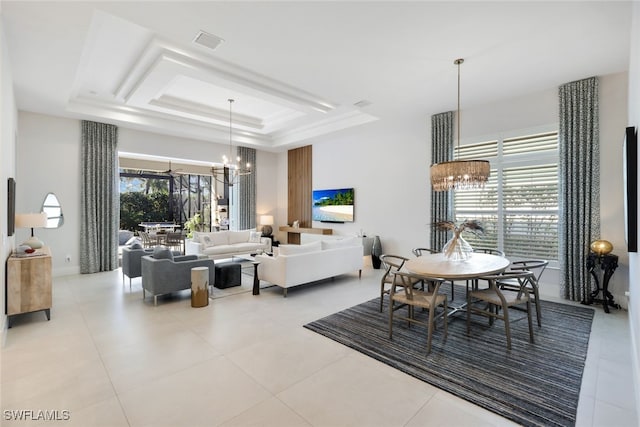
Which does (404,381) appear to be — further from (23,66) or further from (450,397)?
(23,66)

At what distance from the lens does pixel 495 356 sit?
2.84m

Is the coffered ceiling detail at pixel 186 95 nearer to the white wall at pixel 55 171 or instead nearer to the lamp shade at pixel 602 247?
the white wall at pixel 55 171

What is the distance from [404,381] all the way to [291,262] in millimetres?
2595

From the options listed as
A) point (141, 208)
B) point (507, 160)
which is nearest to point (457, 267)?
point (507, 160)

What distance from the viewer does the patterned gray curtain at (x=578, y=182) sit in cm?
437

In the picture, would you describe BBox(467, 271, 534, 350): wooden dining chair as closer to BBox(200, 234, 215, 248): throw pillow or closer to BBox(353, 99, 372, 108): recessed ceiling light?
BBox(353, 99, 372, 108): recessed ceiling light

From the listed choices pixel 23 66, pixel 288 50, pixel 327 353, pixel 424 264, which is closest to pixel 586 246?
pixel 424 264

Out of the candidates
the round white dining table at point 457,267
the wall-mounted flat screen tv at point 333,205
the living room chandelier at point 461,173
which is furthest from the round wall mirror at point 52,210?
the living room chandelier at point 461,173

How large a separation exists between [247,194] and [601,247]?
7.78m

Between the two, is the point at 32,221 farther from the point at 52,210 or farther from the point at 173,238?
the point at 173,238

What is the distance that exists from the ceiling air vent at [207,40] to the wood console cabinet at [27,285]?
3063 millimetres

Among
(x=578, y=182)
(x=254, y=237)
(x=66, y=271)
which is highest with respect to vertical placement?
(x=578, y=182)

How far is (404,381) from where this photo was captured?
2.46 m

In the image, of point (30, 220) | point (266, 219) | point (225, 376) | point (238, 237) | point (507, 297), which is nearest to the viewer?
point (225, 376)
